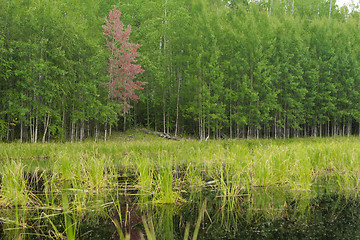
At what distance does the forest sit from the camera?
1725 cm

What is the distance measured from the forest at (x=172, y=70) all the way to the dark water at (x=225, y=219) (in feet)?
45.6

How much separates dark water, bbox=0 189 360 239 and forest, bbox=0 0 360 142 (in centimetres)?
1391

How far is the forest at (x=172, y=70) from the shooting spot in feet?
56.6

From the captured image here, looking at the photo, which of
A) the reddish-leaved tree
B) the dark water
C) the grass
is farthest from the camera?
the reddish-leaved tree

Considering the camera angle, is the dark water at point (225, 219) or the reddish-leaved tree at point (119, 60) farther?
the reddish-leaved tree at point (119, 60)

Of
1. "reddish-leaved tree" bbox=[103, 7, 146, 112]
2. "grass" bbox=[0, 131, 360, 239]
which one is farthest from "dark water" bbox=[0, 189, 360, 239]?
"reddish-leaved tree" bbox=[103, 7, 146, 112]

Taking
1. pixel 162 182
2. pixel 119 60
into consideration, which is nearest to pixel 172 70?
pixel 119 60

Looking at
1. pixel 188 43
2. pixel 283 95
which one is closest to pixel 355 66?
pixel 283 95

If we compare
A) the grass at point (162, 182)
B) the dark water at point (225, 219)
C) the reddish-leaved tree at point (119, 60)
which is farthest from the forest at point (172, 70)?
the dark water at point (225, 219)

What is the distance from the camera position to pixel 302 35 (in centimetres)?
3125

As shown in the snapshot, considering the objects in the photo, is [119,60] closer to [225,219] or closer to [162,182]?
[162,182]

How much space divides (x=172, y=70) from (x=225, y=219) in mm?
26027

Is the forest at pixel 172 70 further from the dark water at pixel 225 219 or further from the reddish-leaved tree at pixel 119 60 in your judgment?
the dark water at pixel 225 219

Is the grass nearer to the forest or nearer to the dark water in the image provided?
the dark water
